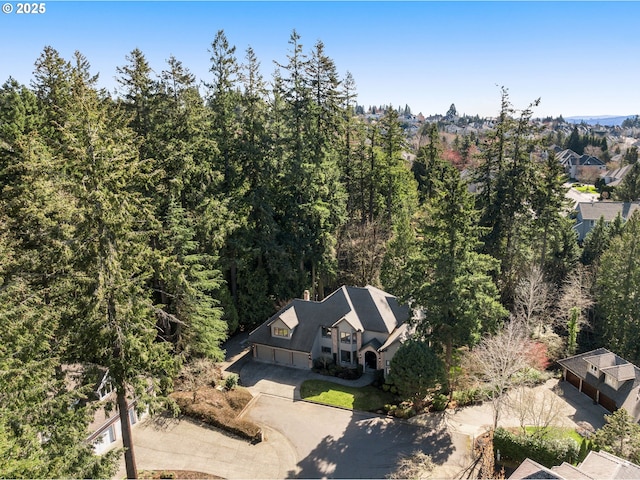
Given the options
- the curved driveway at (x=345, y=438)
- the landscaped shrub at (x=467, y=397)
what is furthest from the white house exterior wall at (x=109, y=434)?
the landscaped shrub at (x=467, y=397)

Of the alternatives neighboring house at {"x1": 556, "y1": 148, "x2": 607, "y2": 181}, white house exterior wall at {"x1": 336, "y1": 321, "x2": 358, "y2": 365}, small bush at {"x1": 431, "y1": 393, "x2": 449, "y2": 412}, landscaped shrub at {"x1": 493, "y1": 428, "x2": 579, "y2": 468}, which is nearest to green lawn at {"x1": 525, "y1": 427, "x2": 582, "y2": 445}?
landscaped shrub at {"x1": 493, "y1": 428, "x2": 579, "y2": 468}

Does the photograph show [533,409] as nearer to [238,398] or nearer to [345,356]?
[345,356]

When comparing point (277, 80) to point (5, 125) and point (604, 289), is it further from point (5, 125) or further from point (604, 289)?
point (604, 289)

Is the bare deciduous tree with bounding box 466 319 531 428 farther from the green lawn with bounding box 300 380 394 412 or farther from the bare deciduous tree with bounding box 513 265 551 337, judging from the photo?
the green lawn with bounding box 300 380 394 412

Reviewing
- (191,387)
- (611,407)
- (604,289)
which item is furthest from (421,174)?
(191,387)

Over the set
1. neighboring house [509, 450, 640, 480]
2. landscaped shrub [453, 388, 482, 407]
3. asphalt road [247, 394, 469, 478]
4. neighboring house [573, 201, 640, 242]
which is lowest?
asphalt road [247, 394, 469, 478]

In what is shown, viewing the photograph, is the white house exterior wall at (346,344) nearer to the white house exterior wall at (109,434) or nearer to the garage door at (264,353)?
the garage door at (264,353)

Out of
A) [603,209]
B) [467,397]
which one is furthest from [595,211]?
[467,397]

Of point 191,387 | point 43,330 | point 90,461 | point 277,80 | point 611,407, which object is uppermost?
point 277,80
